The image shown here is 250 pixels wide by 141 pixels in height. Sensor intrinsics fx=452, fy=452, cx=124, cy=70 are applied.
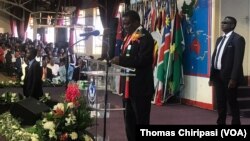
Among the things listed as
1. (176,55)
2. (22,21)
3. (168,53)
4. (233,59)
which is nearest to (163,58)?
(168,53)

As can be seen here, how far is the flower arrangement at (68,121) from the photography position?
4.09m

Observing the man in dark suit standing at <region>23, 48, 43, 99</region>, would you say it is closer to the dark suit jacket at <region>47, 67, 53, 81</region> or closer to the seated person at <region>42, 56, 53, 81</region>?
the seated person at <region>42, 56, 53, 81</region>

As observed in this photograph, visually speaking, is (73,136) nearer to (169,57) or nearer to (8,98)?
(8,98)

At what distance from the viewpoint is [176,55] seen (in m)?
8.33

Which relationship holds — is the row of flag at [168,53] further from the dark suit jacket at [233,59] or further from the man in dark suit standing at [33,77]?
the dark suit jacket at [233,59]

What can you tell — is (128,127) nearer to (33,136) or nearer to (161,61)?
(33,136)

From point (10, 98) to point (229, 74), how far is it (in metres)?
3.70

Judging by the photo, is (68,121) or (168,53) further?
(168,53)

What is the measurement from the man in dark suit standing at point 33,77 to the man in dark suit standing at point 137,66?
303 cm

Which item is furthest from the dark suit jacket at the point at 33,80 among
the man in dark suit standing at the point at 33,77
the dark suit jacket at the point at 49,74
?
the dark suit jacket at the point at 49,74

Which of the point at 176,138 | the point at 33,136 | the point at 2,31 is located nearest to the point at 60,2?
the point at 2,31

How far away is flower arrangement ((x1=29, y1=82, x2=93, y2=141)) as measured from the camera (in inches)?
161

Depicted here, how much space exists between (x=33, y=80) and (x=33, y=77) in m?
0.05

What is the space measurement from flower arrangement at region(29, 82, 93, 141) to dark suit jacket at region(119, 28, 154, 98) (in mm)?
499
